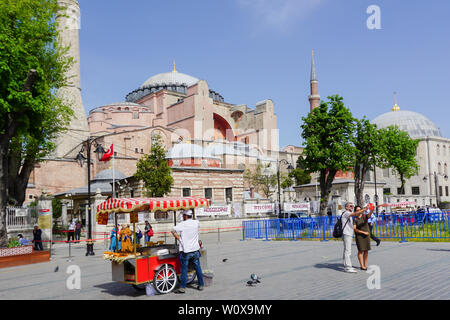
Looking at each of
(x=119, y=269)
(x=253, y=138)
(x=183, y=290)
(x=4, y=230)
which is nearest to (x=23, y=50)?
(x=4, y=230)

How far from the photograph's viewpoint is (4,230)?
46.8ft

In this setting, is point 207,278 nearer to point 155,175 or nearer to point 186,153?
point 155,175

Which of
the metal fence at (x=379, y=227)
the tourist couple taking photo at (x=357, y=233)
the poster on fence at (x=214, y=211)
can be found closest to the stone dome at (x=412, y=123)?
the poster on fence at (x=214, y=211)

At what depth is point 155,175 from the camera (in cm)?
2773

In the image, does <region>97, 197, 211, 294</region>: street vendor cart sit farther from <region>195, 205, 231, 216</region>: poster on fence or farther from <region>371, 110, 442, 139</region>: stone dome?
<region>371, 110, 442, 139</region>: stone dome

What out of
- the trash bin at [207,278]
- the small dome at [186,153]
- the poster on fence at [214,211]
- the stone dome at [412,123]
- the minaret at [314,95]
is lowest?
the trash bin at [207,278]

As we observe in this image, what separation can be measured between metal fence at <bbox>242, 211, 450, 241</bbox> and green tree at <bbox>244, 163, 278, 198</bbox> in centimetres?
2482

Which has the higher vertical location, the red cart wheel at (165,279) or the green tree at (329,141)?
the green tree at (329,141)

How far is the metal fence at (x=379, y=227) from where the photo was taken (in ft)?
51.3

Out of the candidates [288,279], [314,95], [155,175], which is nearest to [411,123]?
[314,95]

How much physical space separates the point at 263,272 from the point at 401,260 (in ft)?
12.6

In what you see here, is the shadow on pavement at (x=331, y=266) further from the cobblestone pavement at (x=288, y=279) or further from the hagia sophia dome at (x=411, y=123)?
the hagia sophia dome at (x=411, y=123)

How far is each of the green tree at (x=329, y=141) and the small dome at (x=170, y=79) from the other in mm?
43600

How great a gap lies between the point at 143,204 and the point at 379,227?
1401 centimetres
